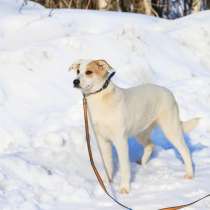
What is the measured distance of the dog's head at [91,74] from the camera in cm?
646

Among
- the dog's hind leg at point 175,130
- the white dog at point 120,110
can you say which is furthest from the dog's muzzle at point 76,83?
the dog's hind leg at point 175,130

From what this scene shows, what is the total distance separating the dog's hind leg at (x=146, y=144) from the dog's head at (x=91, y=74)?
4.73 ft

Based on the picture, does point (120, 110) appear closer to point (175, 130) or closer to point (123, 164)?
point (123, 164)

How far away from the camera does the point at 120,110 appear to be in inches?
266

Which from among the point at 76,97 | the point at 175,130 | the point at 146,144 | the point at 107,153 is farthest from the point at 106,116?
the point at 76,97

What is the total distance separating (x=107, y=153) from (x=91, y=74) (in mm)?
1055

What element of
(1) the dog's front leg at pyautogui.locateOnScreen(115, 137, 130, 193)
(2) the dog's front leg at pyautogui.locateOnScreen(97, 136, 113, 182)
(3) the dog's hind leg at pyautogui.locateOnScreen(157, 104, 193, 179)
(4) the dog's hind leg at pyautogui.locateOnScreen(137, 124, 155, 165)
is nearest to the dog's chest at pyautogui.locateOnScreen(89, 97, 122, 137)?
(1) the dog's front leg at pyautogui.locateOnScreen(115, 137, 130, 193)

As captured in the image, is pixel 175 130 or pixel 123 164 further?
pixel 175 130

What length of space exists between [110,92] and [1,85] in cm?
319

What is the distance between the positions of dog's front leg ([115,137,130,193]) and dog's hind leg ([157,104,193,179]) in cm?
79

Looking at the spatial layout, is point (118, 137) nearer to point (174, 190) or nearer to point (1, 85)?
point (174, 190)

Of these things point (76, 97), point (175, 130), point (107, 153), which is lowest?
point (76, 97)

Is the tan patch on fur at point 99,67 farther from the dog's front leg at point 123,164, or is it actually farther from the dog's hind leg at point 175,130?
the dog's hind leg at point 175,130

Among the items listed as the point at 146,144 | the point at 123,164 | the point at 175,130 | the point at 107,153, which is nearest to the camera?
the point at 123,164
